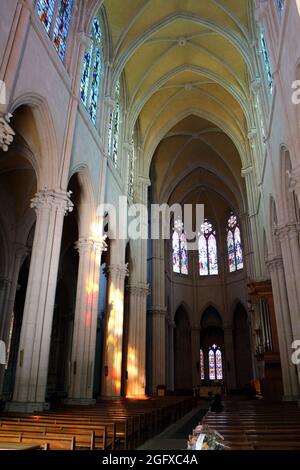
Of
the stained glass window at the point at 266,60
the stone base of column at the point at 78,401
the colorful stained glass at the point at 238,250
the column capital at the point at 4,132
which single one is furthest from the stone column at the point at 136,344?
the colorful stained glass at the point at 238,250

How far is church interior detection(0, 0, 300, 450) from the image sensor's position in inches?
367

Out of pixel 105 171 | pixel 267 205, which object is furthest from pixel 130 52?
pixel 267 205

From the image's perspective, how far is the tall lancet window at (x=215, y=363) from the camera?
32.4 meters

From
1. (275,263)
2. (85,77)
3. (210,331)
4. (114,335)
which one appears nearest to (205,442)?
(275,263)

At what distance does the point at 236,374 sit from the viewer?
103 ft

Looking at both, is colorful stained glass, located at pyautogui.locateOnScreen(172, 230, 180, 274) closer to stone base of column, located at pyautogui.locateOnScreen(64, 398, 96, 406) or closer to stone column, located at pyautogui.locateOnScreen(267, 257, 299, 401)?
stone column, located at pyautogui.locateOnScreen(267, 257, 299, 401)

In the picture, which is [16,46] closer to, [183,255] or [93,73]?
[93,73]

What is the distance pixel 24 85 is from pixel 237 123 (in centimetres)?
1657

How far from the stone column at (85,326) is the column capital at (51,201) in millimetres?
3068

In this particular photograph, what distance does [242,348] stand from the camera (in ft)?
106

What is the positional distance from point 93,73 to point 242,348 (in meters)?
25.7

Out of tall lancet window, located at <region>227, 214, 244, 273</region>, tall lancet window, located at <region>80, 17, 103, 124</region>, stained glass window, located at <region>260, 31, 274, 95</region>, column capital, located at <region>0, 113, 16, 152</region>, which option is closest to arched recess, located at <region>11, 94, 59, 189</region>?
column capital, located at <region>0, 113, 16, 152</region>

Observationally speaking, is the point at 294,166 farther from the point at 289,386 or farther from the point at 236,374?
the point at 236,374
